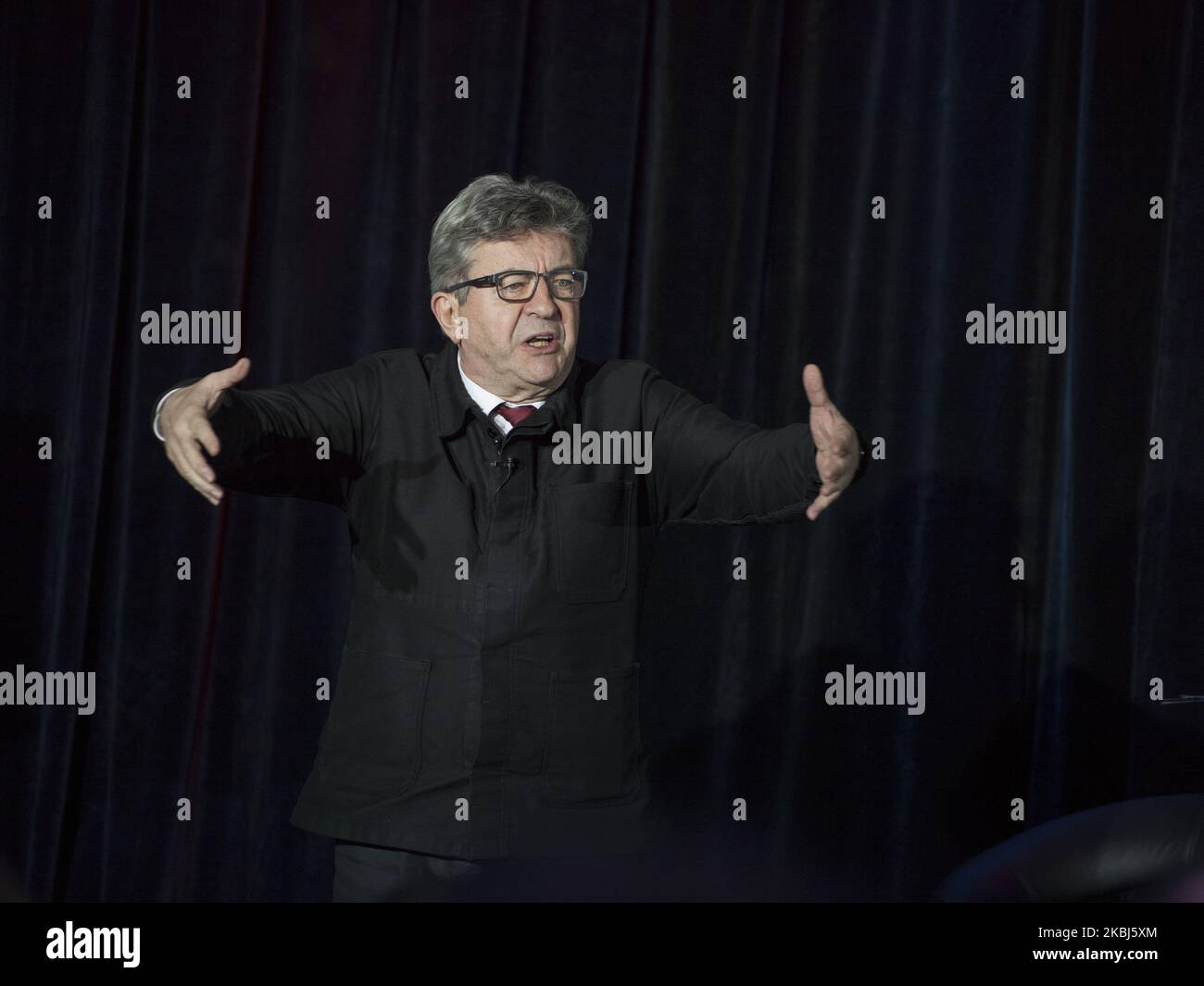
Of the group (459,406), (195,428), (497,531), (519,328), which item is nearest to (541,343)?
(519,328)

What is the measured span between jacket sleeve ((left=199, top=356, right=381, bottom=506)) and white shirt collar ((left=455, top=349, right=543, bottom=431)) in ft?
0.48

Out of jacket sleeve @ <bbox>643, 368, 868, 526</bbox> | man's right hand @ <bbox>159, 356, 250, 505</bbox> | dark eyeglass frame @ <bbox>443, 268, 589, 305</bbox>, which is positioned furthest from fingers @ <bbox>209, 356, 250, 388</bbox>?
jacket sleeve @ <bbox>643, 368, 868, 526</bbox>

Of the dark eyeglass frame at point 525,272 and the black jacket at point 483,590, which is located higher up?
the dark eyeglass frame at point 525,272

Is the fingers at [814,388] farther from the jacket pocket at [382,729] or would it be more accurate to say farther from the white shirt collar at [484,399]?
the jacket pocket at [382,729]

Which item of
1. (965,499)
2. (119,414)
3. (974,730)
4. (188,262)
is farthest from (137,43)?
(974,730)

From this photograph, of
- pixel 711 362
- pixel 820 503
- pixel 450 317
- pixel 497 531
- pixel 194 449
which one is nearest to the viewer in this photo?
pixel 194 449

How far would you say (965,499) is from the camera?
3004 millimetres

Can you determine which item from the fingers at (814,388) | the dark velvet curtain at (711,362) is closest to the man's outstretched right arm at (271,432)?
the fingers at (814,388)

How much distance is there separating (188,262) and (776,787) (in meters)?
1.89

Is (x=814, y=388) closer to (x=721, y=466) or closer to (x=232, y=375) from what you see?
(x=721, y=466)

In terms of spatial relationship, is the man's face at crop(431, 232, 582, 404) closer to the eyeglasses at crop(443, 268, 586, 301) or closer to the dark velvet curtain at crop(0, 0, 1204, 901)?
the eyeglasses at crop(443, 268, 586, 301)

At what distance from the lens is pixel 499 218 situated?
208 centimetres

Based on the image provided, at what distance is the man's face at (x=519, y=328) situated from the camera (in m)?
2.05

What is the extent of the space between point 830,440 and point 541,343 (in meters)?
0.53
